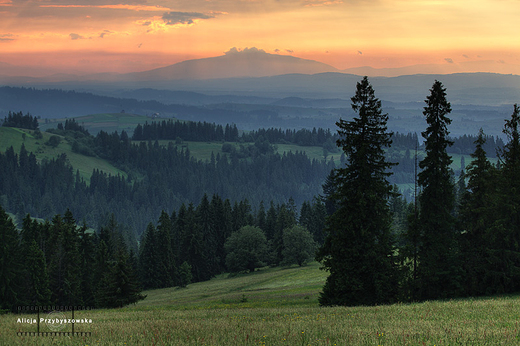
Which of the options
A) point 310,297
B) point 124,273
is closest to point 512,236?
point 310,297

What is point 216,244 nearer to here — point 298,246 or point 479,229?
point 298,246

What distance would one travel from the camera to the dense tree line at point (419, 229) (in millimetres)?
36000

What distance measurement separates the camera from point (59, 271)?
67.6 metres

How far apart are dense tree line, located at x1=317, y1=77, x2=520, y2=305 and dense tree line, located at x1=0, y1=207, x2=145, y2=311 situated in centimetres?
2224

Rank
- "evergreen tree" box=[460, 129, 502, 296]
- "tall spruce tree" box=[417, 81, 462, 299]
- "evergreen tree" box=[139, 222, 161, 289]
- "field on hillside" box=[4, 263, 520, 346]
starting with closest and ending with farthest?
"field on hillside" box=[4, 263, 520, 346], "tall spruce tree" box=[417, 81, 462, 299], "evergreen tree" box=[460, 129, 502, 296], "evergreen tree" box=[139, 222, 161, 289]

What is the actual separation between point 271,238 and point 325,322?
96.6m

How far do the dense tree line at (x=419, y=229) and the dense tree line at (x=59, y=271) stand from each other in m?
22.2

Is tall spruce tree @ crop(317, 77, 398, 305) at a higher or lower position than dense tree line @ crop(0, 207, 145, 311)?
higher

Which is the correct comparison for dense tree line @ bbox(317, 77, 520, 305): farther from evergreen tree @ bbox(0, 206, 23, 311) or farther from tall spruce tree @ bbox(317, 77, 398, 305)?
evergreen tree @ bbox(0, 206, 23, 311)

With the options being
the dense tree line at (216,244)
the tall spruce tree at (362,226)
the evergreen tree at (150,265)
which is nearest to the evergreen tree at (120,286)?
the tall spruce tree at (362,226)

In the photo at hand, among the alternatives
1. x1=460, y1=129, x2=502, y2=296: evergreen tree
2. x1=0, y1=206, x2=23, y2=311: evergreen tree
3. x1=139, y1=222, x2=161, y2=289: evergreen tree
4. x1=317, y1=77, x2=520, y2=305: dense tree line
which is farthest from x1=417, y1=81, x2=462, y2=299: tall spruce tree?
x1=139, y1=222, x2=161, y2=289: evergreen tree

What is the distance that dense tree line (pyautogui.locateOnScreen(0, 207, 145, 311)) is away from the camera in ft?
158

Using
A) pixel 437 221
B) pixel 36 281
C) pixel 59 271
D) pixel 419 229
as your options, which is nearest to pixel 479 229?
pixel 437 221

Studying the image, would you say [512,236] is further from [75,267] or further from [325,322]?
[75,267]
